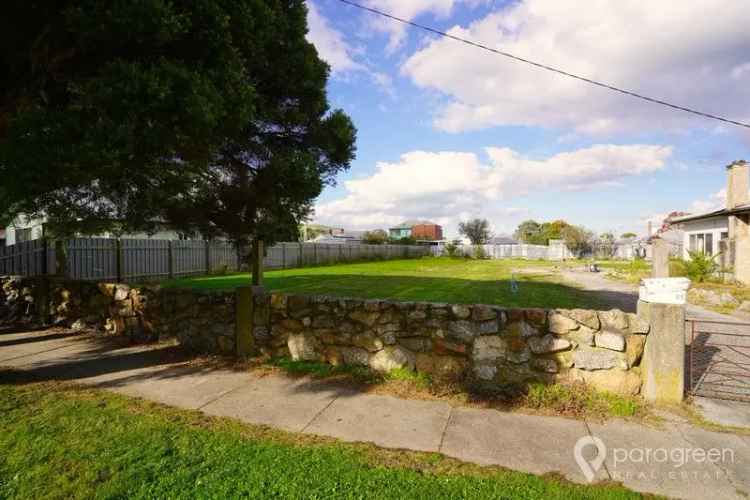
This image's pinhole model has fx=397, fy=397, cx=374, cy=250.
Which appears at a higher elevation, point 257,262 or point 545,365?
point 257,262

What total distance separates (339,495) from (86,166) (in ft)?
12.4

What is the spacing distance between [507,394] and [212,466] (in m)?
3.22

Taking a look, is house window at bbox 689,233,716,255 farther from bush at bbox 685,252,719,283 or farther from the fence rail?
the fence rail

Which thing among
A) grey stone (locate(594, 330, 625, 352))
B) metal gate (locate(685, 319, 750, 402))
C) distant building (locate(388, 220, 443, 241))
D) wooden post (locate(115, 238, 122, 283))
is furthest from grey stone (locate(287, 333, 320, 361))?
distant building (locate(388, 220, 443, 241))

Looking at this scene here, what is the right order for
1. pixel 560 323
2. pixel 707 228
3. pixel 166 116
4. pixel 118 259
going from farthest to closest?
pixel 707 228, pixel 118 259, pixel 560 323, pixel 166 116

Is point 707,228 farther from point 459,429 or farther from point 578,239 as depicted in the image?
point 578,239

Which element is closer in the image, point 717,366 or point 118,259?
point 717,366

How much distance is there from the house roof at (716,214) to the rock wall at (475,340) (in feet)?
41.7

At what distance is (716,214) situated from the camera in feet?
50.5

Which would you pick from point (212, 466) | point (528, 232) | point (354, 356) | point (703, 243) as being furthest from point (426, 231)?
point (212, 466)

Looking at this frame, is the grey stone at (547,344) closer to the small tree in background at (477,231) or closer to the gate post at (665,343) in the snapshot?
the gate post at (665,343)

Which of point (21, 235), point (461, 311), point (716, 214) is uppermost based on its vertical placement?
point (716, 214)

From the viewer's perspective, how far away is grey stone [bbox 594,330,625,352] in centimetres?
459

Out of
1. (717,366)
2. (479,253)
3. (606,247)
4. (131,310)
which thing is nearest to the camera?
(717,366)
